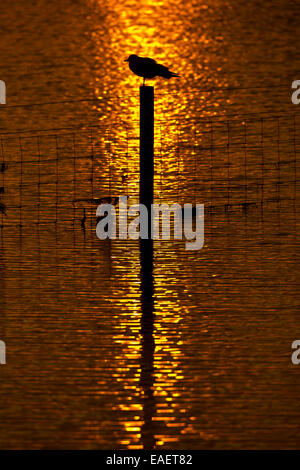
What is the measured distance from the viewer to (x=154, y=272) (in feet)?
29.7

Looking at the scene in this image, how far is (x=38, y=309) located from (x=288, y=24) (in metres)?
19.6

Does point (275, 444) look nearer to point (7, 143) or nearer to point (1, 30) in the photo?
point (7, 143)

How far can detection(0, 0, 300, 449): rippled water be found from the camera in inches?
230

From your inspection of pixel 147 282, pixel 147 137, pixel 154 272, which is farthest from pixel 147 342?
pixel 147 137

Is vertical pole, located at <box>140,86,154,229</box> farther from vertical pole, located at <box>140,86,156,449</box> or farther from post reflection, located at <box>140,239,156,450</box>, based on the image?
post reflection, located at <box>140,239,156,450</box>

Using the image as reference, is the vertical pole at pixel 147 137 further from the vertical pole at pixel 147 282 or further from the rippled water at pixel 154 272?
the rippled water at pixel 154 272

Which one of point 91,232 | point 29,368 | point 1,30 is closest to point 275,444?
point 29,368

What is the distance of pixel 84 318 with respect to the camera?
768 cm

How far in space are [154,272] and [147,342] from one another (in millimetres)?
2003

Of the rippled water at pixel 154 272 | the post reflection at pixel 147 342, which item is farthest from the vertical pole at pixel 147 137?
the rippled water at pixel 154 272

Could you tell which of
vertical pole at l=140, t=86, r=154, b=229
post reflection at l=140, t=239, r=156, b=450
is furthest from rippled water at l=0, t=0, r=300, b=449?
vertical pole at l=140, t=86, r=154, b=229

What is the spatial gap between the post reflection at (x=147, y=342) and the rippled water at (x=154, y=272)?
0.5 inches

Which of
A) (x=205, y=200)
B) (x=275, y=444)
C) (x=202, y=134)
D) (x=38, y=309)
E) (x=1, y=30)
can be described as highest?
(x=1, y=30)

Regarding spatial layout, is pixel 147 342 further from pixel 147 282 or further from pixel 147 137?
pixel 147 137
